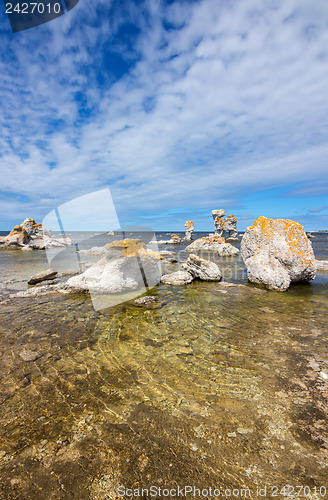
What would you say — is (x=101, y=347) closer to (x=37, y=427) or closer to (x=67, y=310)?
(x=37, y=427)

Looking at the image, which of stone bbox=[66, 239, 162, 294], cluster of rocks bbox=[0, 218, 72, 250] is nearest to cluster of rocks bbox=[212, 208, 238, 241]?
cluster of rocks bbox=[0, 218, 72, 250]

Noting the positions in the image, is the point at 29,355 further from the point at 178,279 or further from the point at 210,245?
the point at 210,245

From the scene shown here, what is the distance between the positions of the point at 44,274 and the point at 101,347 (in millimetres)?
11583

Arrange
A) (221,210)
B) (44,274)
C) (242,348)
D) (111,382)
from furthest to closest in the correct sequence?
(221,210) → (44,274) → (242,348) → (111,382)

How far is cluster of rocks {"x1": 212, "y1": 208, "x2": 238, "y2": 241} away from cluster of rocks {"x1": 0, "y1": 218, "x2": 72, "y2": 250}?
155 ft

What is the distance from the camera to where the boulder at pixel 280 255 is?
13.2 metres

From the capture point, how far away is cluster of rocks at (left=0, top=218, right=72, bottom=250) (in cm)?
4927

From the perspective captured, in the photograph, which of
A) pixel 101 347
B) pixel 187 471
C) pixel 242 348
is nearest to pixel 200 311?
pixel 242 348

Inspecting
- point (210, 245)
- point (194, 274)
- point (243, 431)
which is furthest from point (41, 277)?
point (210, 245)

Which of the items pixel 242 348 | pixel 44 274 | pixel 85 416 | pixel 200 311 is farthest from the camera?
pixel 44 274

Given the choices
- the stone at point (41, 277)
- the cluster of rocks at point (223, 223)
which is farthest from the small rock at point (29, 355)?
the cluster of rocks at point (223, 223)

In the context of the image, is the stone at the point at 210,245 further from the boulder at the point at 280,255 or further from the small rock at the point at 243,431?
the small rock at the point at 243,431

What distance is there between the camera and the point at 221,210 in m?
71.9

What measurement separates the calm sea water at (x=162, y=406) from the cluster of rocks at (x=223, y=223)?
66316mm
